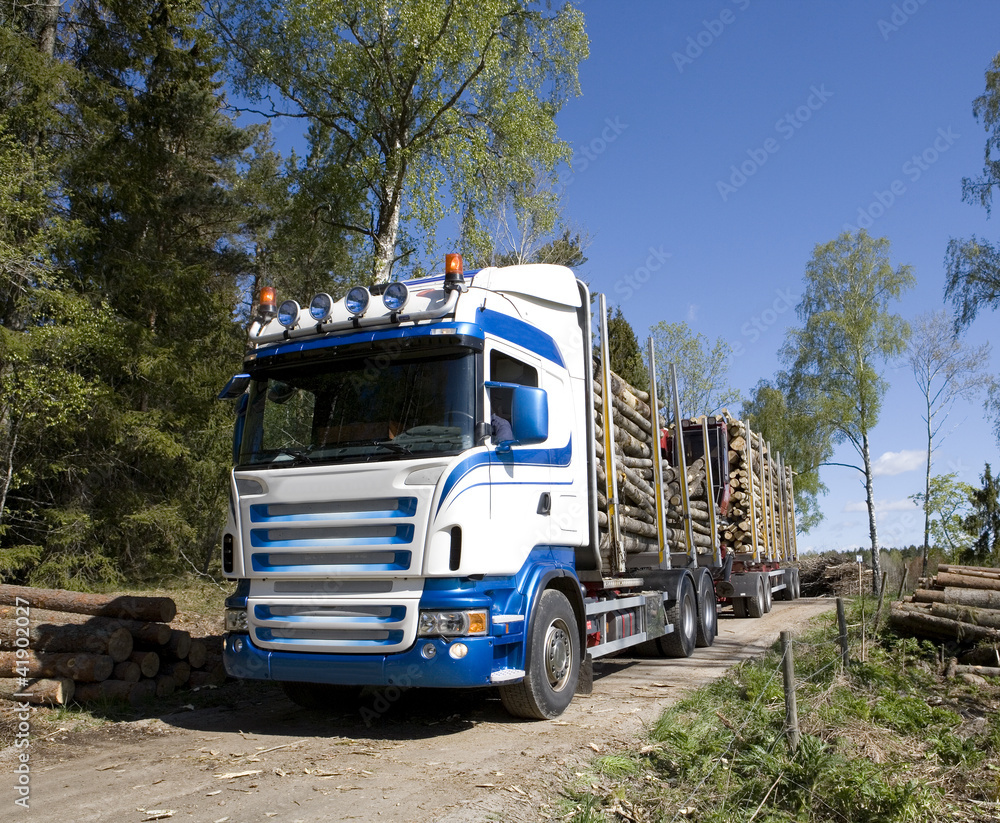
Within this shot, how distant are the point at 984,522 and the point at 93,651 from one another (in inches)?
1146

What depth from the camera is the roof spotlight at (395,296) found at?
6273 millimetres

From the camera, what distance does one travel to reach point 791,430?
35219 mm

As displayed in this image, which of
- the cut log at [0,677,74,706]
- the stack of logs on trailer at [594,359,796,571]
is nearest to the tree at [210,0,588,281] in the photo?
the stack of logs on trailer at [594,359,796,571]

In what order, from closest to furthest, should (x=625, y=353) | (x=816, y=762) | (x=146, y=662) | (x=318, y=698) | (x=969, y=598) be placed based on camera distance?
1. (x=816, y=762)
2. (x=318, y=698)
3. (x=146, y=662)
4. (x=969, y=598)
5. (x=625, y=353)

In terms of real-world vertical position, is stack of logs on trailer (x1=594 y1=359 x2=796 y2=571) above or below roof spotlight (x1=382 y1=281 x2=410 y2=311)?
below

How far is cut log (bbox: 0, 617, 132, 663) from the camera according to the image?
7.48 metres

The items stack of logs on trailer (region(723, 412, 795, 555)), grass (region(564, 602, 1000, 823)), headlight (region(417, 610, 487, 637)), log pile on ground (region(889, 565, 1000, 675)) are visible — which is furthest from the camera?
stack of logs on trailer (region(723, 412, 795, 555))

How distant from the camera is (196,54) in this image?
18719 mm

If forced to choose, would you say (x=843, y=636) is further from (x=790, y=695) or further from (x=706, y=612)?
(x=706, y=612)

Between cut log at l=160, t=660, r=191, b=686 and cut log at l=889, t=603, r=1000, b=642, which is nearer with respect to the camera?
cut log at l=160, t=660, r=191, b=686

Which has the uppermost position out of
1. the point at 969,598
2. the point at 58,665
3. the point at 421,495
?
the point at 421,495

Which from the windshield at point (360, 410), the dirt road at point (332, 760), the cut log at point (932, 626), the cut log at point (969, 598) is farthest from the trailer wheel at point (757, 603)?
the windshield at point (360, 410)

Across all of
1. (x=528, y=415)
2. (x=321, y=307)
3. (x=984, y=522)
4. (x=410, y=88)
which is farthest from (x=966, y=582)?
(x=984, y=522)

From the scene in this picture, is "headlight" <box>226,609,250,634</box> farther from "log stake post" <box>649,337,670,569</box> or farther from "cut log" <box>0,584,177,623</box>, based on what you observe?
"log stake post" <box>649,337,670,569</box>
